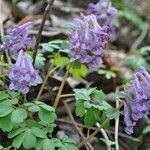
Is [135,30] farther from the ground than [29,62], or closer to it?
closer to it

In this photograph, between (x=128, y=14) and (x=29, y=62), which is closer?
(x=29, y=62)

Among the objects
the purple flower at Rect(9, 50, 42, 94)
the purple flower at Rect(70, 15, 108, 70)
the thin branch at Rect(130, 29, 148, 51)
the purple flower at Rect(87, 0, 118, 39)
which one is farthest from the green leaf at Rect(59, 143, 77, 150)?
the thin branch at Rect(130, 29, 148, 51)

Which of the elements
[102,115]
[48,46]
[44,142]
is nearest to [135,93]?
[102,115]

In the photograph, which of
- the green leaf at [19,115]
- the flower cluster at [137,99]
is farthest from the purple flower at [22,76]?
the flower cluster at [137,99]

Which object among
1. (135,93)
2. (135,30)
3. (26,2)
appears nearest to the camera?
(135,93)

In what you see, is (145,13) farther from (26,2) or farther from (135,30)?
(26,2)

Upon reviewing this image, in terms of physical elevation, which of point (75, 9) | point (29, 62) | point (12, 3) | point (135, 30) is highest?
point (29, 62)

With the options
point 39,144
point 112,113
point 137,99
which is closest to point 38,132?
point 39,144

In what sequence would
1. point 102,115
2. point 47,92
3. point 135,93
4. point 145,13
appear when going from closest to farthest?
point 135,93, point 102,115, point 47,92, point 145,13
